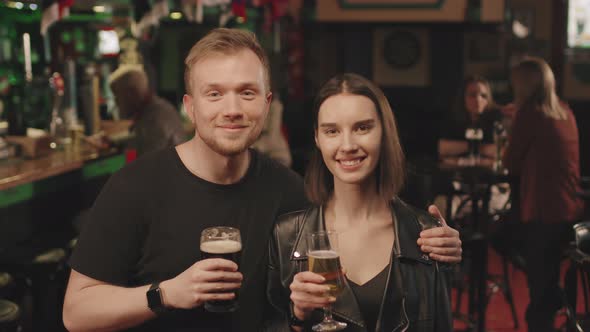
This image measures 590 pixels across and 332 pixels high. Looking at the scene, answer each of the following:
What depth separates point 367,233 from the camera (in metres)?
2.17

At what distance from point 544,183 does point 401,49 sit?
568 centimetres

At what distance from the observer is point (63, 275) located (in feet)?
14.2

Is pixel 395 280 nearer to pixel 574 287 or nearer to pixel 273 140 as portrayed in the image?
pixel 574 287

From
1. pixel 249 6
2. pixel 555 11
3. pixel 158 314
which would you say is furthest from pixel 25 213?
pixel 555 11

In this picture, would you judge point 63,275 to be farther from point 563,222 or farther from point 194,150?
point 563,222

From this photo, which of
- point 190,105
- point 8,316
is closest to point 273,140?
point 8,316

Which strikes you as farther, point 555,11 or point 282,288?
point 555,11

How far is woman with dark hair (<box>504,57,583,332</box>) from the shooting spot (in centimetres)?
458

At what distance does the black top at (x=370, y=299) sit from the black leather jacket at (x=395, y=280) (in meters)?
0.02

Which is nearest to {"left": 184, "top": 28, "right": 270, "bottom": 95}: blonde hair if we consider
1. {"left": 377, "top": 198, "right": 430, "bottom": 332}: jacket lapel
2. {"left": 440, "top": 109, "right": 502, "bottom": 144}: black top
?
{"left": 377, "top": 198, "right": 430, "bottom": 332}: jacket lapel

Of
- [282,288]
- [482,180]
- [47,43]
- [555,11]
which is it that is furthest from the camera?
[555,11]

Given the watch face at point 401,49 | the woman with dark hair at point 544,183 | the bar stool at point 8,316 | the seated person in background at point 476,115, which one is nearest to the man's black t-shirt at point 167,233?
the bar stool at point 8,316

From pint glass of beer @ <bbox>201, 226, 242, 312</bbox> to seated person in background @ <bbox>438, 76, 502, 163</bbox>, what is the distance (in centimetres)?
391

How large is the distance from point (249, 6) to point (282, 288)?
6779 millimetres
